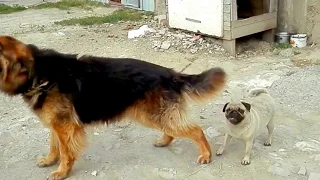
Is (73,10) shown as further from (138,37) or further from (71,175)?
(71,175)

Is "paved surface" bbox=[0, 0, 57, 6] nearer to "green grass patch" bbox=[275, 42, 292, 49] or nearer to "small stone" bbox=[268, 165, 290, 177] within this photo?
"green grass patch" bbox=[275, 42, 292, 49]

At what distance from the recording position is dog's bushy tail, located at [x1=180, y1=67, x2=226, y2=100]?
14.8 feet

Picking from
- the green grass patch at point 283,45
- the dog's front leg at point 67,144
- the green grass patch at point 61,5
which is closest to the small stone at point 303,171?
the dog's front leg at point 67,144

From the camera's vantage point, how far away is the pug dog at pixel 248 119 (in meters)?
4.50

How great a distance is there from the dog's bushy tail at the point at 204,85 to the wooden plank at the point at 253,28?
3.49m

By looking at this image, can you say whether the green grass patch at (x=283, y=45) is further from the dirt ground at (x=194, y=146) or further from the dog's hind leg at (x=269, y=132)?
the dog's hind leg at (x=269, y=132)

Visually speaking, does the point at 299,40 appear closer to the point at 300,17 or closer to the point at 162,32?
the point at 300,17

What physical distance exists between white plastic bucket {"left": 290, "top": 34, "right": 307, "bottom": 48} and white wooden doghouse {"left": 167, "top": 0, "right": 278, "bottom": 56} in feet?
1.48

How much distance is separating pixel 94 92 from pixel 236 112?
124 centimetres

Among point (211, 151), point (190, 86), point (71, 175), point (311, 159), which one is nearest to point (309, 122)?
point (311, 159)

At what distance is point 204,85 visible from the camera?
4.51 metres

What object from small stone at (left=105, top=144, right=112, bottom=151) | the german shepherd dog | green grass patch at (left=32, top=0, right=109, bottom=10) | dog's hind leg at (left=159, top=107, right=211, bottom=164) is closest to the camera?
the german shepherd dog

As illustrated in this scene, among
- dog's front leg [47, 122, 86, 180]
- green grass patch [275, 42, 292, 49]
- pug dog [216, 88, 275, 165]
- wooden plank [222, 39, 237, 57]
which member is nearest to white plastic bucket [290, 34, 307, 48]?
green grass patch [275, 42, 292, 49]

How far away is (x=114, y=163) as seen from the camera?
4801mm
